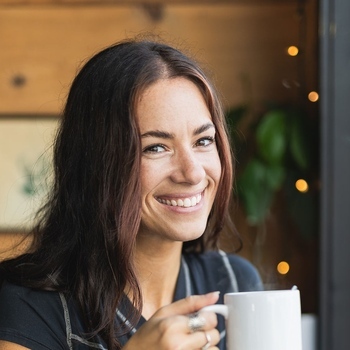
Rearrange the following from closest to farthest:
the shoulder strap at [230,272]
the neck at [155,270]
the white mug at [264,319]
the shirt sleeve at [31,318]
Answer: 1. the white mug at [264,319]
2. the shirt sleeve at [31,318]
3. the neck at [155,270]
4. the shoulder strap at [230,272]

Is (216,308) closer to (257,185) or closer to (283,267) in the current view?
(257,185)

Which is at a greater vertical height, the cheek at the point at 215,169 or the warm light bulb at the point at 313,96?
the warm light bulb at the point at 313,96

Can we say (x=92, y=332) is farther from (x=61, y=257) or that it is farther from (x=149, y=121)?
(x=149, y=121)

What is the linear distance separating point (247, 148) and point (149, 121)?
1.83m

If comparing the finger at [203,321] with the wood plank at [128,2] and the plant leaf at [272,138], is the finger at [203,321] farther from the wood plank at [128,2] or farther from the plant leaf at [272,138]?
the wood plank at [128,2]

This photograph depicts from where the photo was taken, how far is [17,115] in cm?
324

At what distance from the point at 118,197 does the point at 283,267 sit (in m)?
1.91

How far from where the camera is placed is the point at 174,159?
131 centimetres

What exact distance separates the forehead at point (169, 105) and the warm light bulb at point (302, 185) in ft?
5.60

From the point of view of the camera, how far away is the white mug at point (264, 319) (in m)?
1.02

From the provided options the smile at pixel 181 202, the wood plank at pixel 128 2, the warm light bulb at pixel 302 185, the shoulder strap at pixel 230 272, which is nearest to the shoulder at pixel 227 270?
the shoulder strap at pixel 230 272

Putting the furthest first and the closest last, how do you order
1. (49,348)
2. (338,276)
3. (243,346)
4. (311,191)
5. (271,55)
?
1. (271,55)
2. (311,191)
3. (338,276)
4. (49,348)
5. (243,346)

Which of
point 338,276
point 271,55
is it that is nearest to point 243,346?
point 338,276

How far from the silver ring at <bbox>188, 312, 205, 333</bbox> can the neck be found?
0.36 m
